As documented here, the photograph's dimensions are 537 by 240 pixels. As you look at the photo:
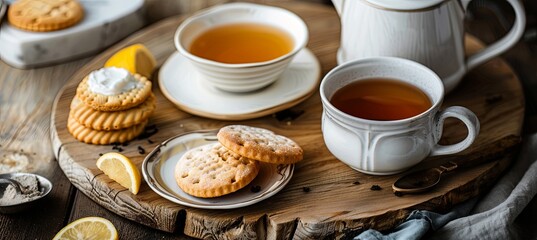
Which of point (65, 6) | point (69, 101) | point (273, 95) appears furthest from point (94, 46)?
point (273, 95)

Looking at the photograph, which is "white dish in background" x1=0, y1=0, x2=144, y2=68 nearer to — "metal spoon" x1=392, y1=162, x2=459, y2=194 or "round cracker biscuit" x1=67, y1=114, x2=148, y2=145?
"round cracker biscuit" x1=67, y1=114, x2=148, y2=145

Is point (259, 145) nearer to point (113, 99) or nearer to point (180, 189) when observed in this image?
point (180, 189)

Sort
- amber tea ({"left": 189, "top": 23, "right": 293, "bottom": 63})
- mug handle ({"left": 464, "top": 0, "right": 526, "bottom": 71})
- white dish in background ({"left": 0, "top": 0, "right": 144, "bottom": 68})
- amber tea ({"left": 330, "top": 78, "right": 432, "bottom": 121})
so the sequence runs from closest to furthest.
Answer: amber tea ({"left": 330, "top": 78, "right": 432, "bottom": 121}) → mug handle ({"left": 464, "top": 0, "right": 526, "bottom": 71}) → amber tea ({"left": 189, "top": 23, "right": 293, "bottom": 63}) → white dish in background ({"left": 0, "top": 0, "right": 144, "bottom": 68})

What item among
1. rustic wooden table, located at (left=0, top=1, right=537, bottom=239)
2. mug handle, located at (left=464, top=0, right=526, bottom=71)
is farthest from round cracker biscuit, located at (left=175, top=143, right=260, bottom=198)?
mug handle, located at (left=464, top=0, right=526, bottom=71)

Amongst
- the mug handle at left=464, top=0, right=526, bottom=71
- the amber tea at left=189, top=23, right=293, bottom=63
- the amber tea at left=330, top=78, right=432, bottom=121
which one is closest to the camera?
the amber tea at left=330, top=78, right=432, bottom=121

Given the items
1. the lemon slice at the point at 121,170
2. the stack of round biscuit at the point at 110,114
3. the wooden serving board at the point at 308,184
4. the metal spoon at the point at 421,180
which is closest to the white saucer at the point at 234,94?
the wooden serving board at the point at 308,184

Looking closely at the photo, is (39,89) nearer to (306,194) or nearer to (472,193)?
(306,194)
